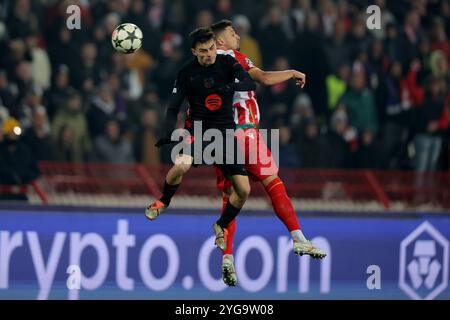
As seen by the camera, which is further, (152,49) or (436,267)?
(152,49)

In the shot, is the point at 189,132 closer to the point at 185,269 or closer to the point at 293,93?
the point at 185,269

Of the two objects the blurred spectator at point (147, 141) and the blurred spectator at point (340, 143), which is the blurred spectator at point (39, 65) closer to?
the blurred spectator at point (147, 141)

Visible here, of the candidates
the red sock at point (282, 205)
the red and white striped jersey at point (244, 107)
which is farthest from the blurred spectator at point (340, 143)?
the red and white striped jersey at point (244, 107)

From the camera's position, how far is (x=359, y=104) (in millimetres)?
21812

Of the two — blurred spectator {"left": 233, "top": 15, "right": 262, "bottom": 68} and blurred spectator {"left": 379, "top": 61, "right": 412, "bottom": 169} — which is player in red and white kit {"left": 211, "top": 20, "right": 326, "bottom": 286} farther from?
blurred spectator {"left": 233, "top": 15, "right": 262, "bottom": 68}

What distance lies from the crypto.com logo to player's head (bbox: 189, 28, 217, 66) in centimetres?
525

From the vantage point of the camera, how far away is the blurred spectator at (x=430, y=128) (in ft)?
70.8

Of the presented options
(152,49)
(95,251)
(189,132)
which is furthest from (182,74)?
(152,49)

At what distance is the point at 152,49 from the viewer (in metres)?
22.0

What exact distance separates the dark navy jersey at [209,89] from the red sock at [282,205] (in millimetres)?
923

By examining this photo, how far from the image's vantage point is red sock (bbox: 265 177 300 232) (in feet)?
50.3

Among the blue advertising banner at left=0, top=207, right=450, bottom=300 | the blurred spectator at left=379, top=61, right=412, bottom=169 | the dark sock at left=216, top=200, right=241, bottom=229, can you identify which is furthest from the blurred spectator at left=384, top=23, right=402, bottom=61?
the dark sock at left=216, top=200, right=241, bottom=229

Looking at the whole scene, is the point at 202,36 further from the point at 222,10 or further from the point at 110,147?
the point at 222,10

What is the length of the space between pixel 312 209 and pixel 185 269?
2042 millimetres
